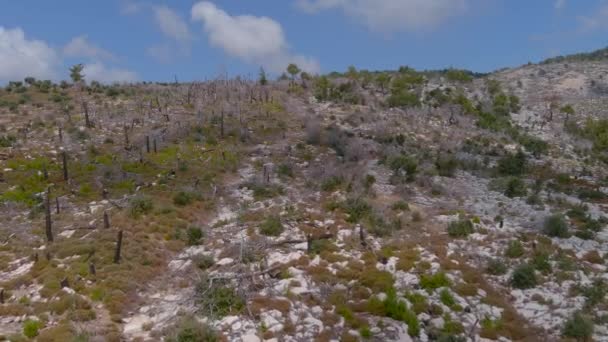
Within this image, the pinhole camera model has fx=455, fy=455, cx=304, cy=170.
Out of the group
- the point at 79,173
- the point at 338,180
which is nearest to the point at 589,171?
the point at 338,180

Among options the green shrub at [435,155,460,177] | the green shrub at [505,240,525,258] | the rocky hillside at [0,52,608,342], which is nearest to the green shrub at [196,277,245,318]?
the rocky hillside at [0,52,608,342]

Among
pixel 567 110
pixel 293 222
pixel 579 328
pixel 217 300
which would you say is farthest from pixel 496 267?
pixel 567 110

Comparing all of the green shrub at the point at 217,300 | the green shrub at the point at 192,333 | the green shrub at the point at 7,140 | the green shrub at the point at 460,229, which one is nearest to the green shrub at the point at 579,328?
the green shrub at the point at 460,229

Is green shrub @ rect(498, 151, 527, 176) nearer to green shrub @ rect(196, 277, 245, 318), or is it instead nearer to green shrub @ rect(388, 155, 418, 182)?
green shrub @ rect(388, 155, 418, 182)

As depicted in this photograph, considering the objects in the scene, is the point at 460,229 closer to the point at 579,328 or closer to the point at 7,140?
the point at 579,328

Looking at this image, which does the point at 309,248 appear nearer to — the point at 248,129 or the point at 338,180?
the point at 338,180

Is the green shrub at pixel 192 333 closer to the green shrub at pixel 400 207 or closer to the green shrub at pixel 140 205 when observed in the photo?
the green shrub at pixel 140 205
